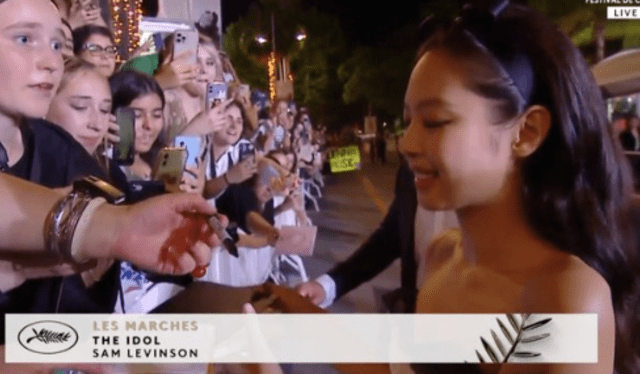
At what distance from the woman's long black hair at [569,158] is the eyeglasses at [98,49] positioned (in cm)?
71

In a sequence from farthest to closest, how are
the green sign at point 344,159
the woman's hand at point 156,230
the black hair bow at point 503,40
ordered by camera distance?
the green sign at point 344,159 < the woman's hand at point 156,230 < the black hair bow at point 503,40

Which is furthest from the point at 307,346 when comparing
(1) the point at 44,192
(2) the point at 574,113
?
(2) the point at 574,113

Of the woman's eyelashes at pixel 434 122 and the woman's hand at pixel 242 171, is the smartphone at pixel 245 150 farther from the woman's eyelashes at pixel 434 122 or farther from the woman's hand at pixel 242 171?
the woman's eyelashes at pixel 434 122

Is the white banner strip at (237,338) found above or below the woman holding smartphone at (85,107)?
below

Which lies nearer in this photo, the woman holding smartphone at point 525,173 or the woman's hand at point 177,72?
the woman holding smartphone at point 525,173

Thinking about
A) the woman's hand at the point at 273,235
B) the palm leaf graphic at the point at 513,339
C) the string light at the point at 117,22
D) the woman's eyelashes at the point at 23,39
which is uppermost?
the string light at the point at 117,22

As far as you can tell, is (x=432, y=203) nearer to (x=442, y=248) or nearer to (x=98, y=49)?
(x=442, y=248)

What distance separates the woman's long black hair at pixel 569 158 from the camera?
142cm

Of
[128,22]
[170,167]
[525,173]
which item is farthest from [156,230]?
[525,173]

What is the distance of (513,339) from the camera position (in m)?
1.55

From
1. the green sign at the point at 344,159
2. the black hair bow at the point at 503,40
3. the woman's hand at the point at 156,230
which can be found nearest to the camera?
the black hair bow at the point at 503,40

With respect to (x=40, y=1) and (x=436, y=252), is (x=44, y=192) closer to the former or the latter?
(x=40, y=1)

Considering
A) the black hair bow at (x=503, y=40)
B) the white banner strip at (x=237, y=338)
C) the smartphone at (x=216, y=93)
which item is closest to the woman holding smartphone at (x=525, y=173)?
the black hair bow at (x=503, y=40)

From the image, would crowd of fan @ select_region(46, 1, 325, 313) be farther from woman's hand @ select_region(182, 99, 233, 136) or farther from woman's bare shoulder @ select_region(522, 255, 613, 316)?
woman's bare shoulder @ select_region(522, 255, 613, 316)
